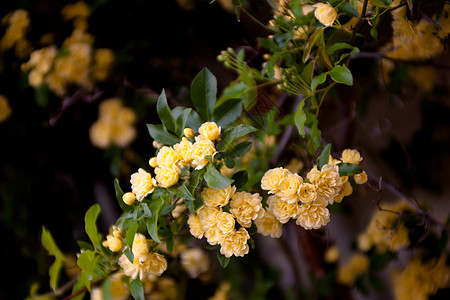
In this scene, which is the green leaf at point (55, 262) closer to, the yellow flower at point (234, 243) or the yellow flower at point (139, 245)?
the yellow flower at point (139, 245)

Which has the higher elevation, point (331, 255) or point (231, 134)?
point (231, 134)

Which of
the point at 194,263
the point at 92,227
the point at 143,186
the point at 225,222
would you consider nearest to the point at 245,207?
the point at 225,222

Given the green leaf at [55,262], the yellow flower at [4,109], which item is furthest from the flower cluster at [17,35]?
the green leaf at [55,262]

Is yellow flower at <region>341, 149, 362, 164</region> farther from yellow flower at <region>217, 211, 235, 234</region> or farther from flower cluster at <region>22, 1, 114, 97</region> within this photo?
flower cluster at <region>22, 1, 114, 97</region>

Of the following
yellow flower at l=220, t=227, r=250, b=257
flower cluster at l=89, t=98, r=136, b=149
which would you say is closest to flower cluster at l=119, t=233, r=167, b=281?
yellow flower at l=220, t=227, r=250, b=257

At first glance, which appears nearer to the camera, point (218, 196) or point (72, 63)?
point (218, 196)

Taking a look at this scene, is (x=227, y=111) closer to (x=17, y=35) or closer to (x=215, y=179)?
(x=215, y=179)

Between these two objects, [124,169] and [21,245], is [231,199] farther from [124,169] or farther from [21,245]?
[21,245]
